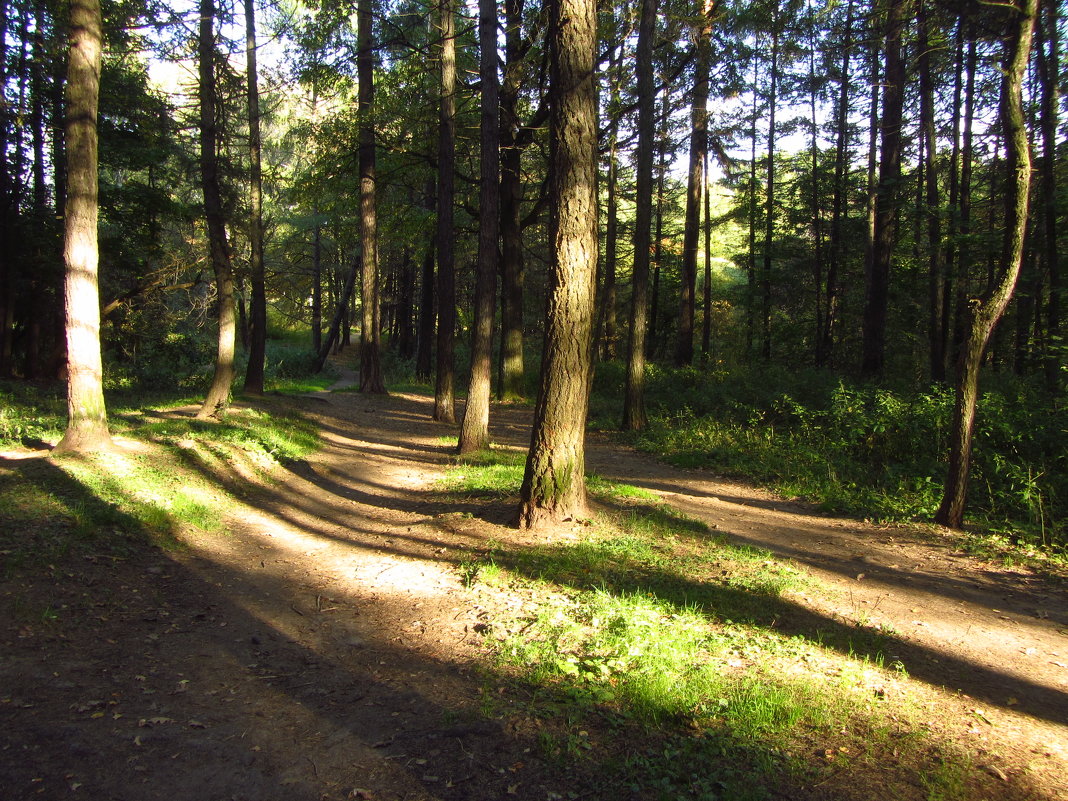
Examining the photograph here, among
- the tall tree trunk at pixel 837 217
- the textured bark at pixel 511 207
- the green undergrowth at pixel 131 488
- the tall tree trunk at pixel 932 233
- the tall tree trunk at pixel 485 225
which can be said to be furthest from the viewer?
the tall tree trunk at pixel 837 217

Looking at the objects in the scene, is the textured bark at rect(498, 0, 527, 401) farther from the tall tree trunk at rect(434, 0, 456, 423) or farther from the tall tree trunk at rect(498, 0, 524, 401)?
the tall tree trunk at rect(434, 0, 456, 423)

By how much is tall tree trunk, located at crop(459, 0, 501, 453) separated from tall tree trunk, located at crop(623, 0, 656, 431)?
3.27 meters

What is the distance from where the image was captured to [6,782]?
2762mm

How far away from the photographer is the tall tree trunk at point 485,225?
10.8m

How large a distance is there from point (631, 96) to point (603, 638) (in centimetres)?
1622

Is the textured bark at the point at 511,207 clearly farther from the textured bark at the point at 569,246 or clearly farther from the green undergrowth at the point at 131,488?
the green undergrowth at the point at 131,488

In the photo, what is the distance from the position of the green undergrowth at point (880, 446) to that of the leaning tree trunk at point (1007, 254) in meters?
0.87

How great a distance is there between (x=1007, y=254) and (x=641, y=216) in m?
7.12

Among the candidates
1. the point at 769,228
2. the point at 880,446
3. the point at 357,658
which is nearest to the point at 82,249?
the point at 357,658

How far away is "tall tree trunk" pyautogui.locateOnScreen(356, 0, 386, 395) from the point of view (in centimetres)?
1562

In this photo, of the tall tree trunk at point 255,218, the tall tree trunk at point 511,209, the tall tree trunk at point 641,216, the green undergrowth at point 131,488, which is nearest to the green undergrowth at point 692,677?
the green undergrowth at point 131,488

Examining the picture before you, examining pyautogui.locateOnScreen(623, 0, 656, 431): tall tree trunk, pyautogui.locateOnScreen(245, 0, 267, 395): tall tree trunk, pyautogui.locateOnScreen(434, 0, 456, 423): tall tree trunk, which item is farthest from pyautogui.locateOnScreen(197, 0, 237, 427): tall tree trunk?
pyautogui.locateOnScreen(623, 0, 656, 431): tall tree trunk

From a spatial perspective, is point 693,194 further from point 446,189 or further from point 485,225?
point 485,225

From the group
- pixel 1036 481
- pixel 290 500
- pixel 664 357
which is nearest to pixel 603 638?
pixel 290 500
